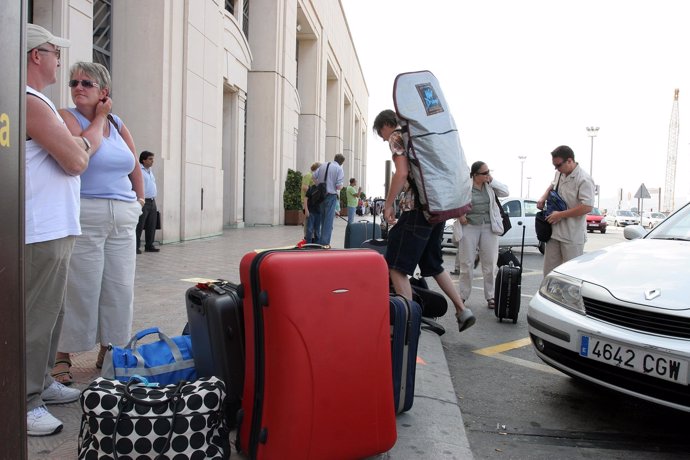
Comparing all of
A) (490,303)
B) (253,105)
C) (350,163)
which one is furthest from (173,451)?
(350,163)

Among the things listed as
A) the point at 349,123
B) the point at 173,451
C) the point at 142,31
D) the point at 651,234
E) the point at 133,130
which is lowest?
the point at 173,451

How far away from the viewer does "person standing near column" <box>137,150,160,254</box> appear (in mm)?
8508

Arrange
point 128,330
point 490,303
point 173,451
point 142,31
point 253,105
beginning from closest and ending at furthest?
1. point 173,451
2. point 128,330
3. point 490,303
4. point 142,31
5. point 253,105

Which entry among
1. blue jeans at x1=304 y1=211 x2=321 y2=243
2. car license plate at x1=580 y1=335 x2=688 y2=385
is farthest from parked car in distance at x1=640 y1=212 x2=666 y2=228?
car license plate at x1=580 y1=335 x2=688 y2=385

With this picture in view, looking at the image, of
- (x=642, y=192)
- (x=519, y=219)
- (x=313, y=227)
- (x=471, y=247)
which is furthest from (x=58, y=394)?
(x=642, y=192)

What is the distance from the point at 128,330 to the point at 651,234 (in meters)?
3.79

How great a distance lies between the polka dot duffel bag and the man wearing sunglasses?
4.42 metres

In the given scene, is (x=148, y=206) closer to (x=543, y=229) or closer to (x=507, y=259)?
(x=507, y=259)

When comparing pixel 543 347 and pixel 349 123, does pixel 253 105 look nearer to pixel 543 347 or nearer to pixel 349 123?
pixel 543 347

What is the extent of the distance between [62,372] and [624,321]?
9.94ft

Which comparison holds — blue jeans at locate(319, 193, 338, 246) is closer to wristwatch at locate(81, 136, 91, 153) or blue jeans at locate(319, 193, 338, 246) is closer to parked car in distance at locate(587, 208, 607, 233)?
wristwatch at locate(81, 136, 91, 153)

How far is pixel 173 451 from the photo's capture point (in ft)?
6.98

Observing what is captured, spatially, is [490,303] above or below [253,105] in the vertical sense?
below

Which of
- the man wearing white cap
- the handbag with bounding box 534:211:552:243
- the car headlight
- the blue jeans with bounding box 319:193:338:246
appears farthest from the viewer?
the blue jeans with bounding box 319:193:338:246
